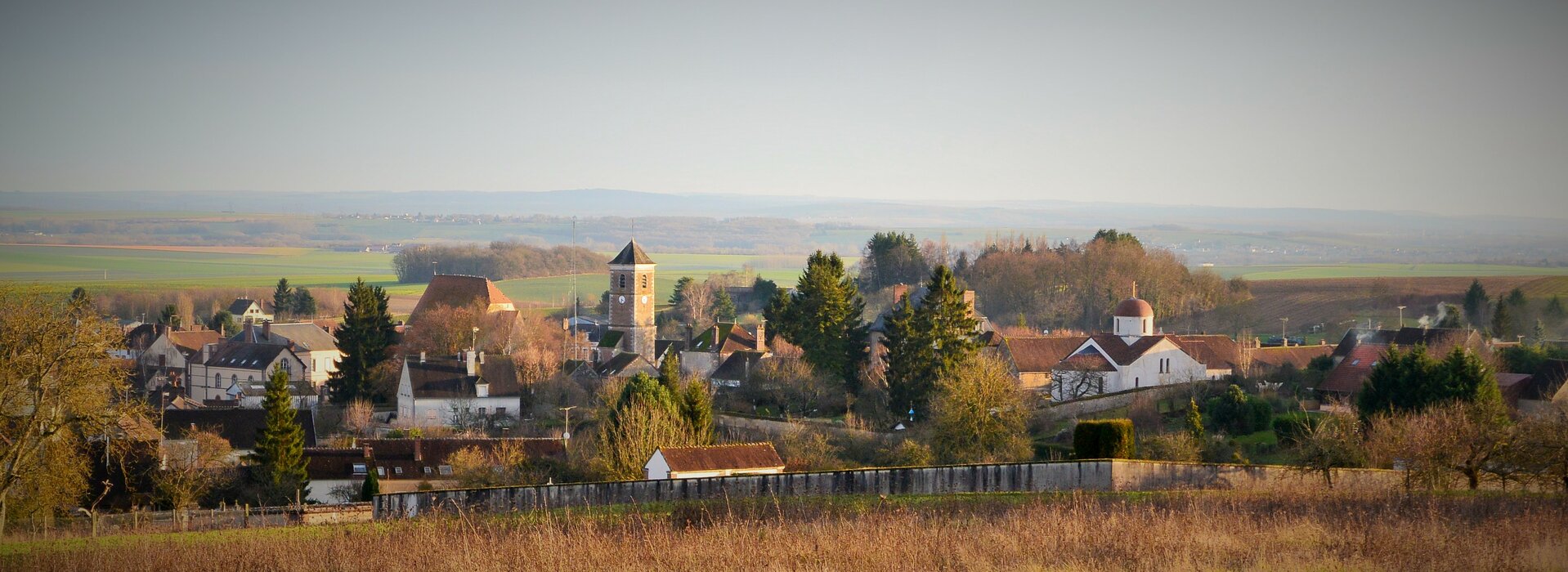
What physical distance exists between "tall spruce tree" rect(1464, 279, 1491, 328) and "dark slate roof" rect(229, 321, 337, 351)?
189 ft

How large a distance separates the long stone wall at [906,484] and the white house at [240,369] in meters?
45.5

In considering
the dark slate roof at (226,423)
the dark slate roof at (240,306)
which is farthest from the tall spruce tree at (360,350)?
the dark slate roof at (240,306)

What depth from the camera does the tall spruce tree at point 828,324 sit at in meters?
55.1

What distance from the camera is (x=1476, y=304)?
77375 millimetres

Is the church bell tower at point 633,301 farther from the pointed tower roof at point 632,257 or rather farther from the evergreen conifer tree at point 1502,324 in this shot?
the evergreen conifer tree at point 1502,324

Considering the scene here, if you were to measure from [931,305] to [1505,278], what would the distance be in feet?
191

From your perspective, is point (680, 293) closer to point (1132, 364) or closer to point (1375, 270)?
point (1132, 364)

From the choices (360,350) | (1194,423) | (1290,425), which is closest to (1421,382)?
(1290,425)

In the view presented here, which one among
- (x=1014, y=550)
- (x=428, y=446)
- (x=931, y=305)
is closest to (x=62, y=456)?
(x=428, y=446)

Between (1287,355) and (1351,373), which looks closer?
(1351,373)

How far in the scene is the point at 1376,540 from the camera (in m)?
17.2

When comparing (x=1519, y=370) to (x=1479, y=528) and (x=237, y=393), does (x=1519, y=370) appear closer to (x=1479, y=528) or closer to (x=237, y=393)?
(x=1479, y=528)

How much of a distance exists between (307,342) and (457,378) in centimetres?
2272

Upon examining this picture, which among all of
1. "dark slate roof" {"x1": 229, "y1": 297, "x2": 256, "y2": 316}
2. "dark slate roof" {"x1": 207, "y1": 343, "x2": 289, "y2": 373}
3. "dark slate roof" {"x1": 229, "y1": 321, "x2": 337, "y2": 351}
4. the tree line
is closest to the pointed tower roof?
"dark slate roof" {"x1": 229, "y1": 321, "x2": 337, "y2": 351}
